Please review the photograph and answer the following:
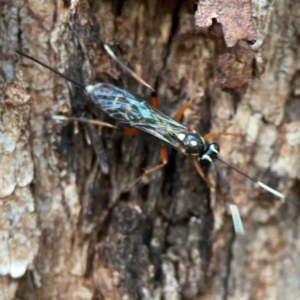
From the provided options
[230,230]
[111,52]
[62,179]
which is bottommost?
[230,230]

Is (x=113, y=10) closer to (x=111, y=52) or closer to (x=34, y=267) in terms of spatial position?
(x=111, y=52)

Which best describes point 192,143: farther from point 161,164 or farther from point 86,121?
point 86,121

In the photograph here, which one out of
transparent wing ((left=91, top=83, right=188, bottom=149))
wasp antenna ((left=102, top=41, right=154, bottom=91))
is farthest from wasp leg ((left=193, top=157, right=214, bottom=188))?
wasp antenna ((left=102, top=41, right=154, bottom=91))

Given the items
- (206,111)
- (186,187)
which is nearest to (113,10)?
(206,111)

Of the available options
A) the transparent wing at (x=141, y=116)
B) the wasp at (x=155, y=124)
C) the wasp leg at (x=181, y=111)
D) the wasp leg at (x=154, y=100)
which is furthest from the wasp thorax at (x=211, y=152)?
the wasp leg at (x=154, y=100)

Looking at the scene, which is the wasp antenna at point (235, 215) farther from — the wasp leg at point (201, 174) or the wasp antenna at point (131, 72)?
the wasp antenna at point (131, 72)

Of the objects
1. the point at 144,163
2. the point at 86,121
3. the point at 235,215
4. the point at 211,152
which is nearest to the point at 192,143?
the point at 211,152
